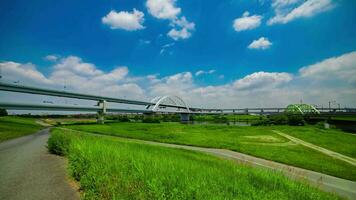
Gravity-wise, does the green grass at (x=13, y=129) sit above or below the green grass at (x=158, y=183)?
below

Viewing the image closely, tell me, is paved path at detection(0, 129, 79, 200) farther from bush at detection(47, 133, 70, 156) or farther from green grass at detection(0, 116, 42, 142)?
green grass at detection(0, 116, 42, 142)

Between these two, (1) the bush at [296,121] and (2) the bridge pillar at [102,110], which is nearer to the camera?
(1) the bush at [296,121]

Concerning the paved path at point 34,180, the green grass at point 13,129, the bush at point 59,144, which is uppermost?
the bush at point 59,144

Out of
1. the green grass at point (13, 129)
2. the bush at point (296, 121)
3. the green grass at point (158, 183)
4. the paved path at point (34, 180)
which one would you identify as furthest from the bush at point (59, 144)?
the bush at point (296, 121)

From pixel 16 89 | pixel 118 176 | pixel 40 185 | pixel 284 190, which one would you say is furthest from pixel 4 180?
pixel 16 89

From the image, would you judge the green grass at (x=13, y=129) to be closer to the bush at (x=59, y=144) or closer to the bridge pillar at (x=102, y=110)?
the bush at (x=59, y=144)

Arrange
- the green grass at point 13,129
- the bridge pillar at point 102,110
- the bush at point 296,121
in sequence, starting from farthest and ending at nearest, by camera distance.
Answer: the bridge pillar at point 102,110
the bush at point 296,121
the green grass at point 13,129

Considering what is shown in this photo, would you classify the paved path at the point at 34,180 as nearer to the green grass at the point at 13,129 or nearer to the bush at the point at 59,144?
the bush at the point at 59,144

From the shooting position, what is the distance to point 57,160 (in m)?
13.0

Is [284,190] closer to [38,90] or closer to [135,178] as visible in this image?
[135,178]

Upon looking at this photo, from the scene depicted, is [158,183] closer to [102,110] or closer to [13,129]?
[13,129]

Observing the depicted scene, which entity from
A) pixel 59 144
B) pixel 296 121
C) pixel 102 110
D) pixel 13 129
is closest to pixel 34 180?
pixel 59 144

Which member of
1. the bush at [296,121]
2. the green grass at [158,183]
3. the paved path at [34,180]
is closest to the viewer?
the green grass at [158,183]

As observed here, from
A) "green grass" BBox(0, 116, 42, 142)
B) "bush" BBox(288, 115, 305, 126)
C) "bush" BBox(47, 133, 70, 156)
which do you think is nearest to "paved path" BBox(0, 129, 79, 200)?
"bush" BBox(47, 133, 70, 156)
